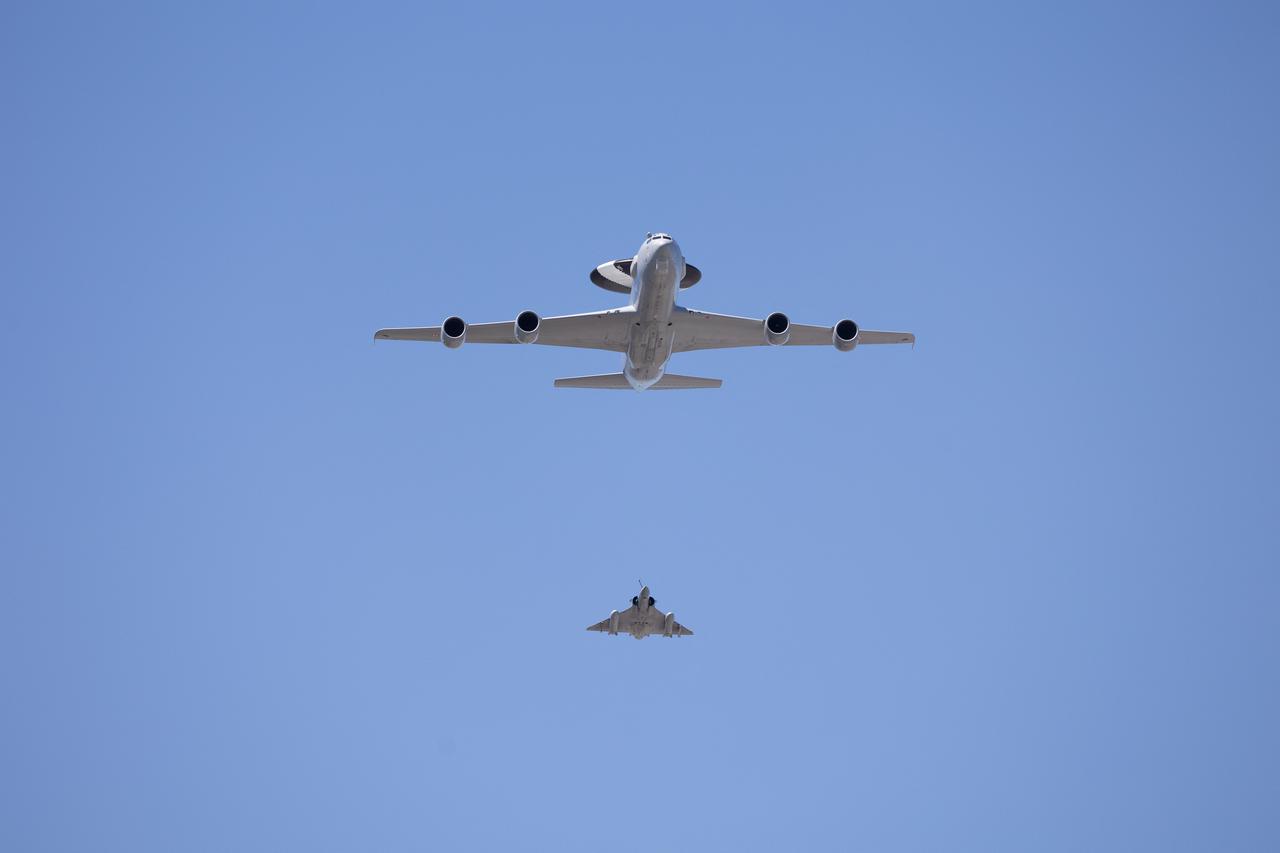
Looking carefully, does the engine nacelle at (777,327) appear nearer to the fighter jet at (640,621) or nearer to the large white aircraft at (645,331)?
the large white aircraft at (645,331)

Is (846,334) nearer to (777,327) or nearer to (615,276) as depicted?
(777,327)

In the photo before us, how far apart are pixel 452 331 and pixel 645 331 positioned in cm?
617

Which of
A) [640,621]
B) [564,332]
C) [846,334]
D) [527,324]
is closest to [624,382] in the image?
[564,332]

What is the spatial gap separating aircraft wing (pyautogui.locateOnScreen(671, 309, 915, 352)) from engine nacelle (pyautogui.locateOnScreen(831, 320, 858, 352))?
60 cm

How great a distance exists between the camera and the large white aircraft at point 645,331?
4128cm

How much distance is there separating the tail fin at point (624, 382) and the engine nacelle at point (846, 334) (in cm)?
453

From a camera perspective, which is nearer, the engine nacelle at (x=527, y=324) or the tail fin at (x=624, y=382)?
the engine nacelle at (x=527, y=324)

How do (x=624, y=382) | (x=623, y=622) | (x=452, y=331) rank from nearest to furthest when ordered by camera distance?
1. (x=452, y=331)
2. (x=624, y=382)
3. (x=623, y=622)

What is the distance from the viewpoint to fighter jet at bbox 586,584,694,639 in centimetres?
5241

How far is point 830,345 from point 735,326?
3454 millimetres

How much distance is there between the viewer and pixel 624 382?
44.1m

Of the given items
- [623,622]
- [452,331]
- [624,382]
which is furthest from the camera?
[623,622]

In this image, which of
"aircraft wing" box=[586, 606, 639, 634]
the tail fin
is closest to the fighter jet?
"aircraft wing" box=[586, 606, 639, 634]

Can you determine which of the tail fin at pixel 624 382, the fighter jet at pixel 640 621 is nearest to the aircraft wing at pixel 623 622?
the fighter jet at pixel 640 621
